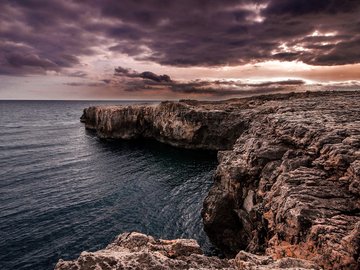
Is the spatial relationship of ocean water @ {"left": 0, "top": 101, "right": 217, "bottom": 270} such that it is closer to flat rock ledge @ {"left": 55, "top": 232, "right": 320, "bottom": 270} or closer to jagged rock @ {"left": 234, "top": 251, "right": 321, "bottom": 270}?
flat rock ledge @ {"left": 55, "top": 232, "right": 320, "bottom": 270}

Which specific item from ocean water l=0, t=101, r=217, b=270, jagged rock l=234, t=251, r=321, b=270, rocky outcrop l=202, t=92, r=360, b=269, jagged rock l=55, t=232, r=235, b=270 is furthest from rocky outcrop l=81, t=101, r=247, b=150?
jagged rock l=234, t=251, r=321, b=270

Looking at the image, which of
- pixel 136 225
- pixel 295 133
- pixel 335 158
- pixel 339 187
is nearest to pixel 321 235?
pixel 339 187

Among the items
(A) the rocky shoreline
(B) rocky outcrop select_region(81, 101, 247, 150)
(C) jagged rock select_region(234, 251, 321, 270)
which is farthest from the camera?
(B) rocky outcrop select_region(81, 101, 247, 150)

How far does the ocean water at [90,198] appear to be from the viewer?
36159 millimetres

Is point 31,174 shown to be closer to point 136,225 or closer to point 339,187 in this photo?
point 136,225

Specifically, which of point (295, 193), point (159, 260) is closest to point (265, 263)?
point (159, 260)

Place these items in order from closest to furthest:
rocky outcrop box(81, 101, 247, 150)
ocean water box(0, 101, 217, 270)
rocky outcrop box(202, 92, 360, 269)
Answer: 1. rocky outcrop box(202, 92, 360, 269)
2. ocean water box(0, 101, 217, 270)
3. rocky outcrop box(81, 101, 247, 150)

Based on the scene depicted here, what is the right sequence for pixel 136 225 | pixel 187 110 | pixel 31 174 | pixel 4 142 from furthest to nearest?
pixel 4 142 → pixel 187 110 → pixel 31 174 → pixel 136 225

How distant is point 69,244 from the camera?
1404 inches

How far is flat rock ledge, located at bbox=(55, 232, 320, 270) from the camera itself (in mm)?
11906

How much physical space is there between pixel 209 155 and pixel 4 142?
72.8 metres

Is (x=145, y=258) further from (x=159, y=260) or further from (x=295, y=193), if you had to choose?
(x=295, y=193)

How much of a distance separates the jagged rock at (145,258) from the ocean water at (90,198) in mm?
21575

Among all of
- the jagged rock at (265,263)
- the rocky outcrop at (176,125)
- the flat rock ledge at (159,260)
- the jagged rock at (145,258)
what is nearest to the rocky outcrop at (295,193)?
the jagged rock at (265,263)
